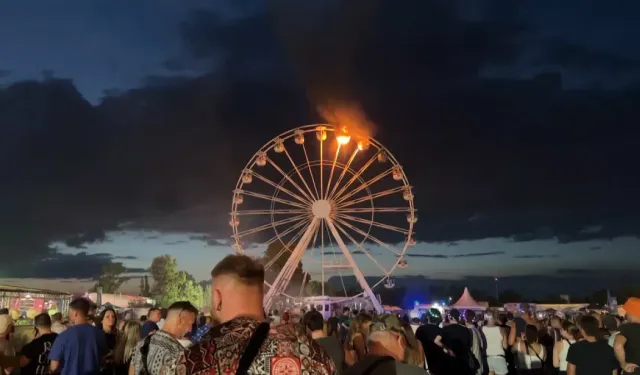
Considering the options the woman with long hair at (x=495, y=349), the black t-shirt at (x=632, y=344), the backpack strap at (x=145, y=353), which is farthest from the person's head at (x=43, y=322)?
the black t-shirt at (x=632, y=344)

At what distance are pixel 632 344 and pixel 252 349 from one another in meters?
6.10

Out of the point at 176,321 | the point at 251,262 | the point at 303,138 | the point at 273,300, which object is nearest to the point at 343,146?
the point at 303,138

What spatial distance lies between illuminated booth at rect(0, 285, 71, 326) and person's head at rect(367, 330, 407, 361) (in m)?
31.5

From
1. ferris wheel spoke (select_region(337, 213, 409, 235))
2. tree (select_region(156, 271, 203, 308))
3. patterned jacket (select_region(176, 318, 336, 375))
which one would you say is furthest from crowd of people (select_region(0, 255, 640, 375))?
tree (select_region(156, 271, 203, 308))

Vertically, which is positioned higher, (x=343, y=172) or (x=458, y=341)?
(x=343, y=172)

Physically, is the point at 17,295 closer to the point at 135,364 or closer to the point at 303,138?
the point at 303,138

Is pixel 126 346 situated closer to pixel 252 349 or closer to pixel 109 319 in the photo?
pixel 109 319

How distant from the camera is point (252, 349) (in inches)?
93.7

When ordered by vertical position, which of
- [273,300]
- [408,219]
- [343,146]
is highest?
[343,146]

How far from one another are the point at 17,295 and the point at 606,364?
35.2 m

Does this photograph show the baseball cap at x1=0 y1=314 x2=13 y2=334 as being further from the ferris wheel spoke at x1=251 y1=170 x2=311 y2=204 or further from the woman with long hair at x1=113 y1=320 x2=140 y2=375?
the ferris wheel spoke at x1=251 y1=170 x2=311 y2=204

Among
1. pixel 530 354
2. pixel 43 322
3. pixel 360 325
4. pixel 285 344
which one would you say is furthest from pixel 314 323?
pixel 530 354

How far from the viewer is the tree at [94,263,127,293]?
339ft

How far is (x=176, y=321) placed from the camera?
5.36 metres
